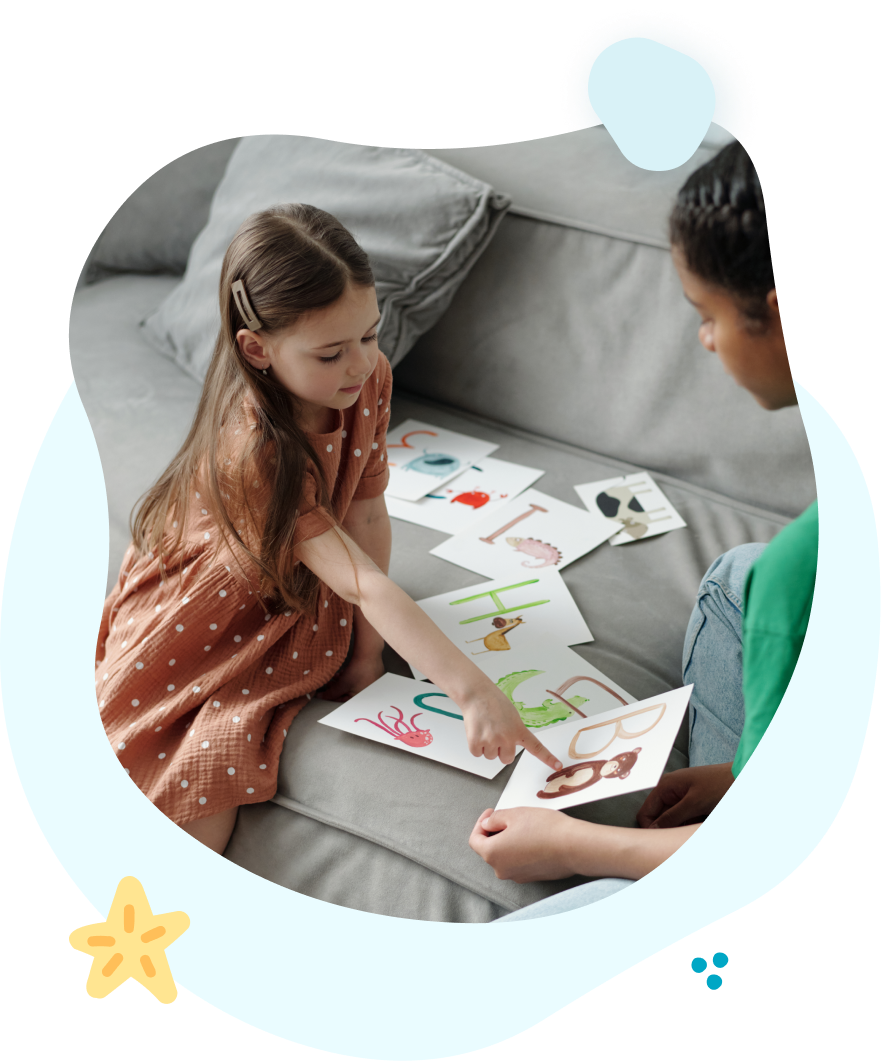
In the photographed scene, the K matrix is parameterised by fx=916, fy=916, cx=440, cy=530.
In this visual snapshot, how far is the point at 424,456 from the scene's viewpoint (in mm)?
1147

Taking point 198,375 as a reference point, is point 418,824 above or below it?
below

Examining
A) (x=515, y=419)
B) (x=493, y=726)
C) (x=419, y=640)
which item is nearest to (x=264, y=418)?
(x=419, y=640)

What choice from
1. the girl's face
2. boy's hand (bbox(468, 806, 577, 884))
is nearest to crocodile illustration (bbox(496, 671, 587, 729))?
boy's hand (bbox(468, 806, 577, 884))

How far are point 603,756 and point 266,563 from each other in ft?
1.14

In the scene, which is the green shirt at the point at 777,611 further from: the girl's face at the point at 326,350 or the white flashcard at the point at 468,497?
the white flashcard at the point at 468,497

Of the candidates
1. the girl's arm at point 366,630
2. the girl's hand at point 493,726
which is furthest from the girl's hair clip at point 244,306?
the girl's hand at point 493,726

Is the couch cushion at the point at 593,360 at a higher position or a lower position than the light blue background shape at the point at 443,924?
higher

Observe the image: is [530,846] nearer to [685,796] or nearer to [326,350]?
[685,796]

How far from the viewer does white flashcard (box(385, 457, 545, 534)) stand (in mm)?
1082

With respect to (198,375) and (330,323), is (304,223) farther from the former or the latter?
(198,375)

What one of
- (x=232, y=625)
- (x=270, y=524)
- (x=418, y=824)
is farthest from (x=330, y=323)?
(x=418, y=824)

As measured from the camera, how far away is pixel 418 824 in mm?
834

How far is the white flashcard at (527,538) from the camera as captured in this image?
106 cm

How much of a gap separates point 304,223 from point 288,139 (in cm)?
15
